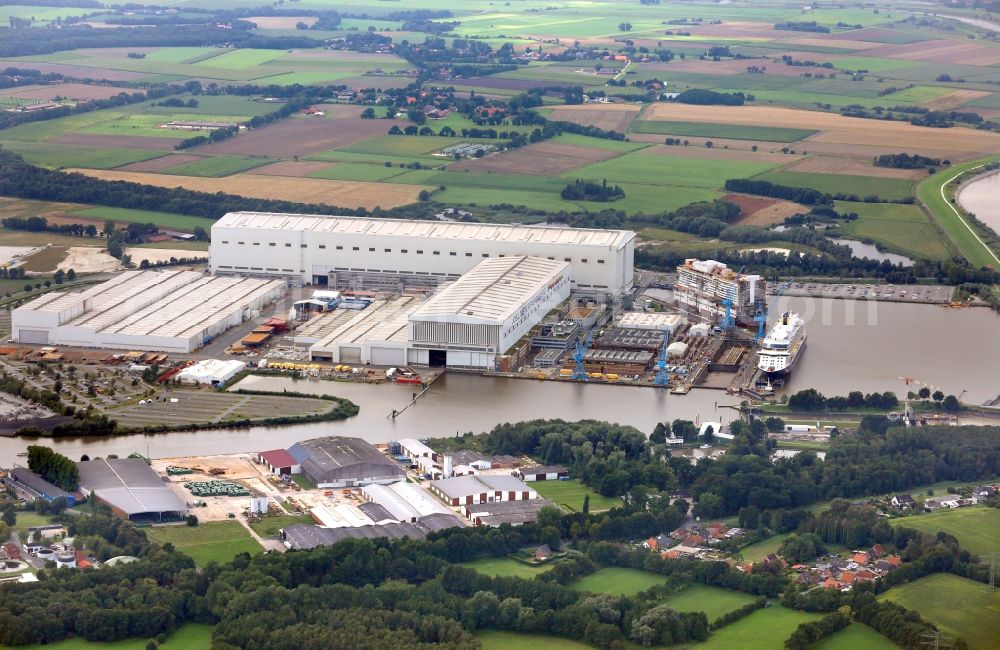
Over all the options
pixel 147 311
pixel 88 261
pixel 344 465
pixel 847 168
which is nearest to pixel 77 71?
pixel 847 168

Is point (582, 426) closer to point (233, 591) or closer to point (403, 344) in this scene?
point (403, 344)

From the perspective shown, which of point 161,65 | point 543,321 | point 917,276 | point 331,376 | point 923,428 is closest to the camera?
point 923,428

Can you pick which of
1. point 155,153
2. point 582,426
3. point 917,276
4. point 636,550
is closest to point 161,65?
point 155,153

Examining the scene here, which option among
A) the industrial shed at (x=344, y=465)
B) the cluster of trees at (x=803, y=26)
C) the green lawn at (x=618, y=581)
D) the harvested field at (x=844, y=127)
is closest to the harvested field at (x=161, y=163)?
the harvested field at (x=844, y=127)

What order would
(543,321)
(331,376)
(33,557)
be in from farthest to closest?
1. (543,321)
2. (331,376)
3. (33,557)

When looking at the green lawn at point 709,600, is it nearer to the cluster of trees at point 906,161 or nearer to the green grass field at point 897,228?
the green grass field at point 897,228

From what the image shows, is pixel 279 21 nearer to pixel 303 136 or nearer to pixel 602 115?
pixel 602 115
